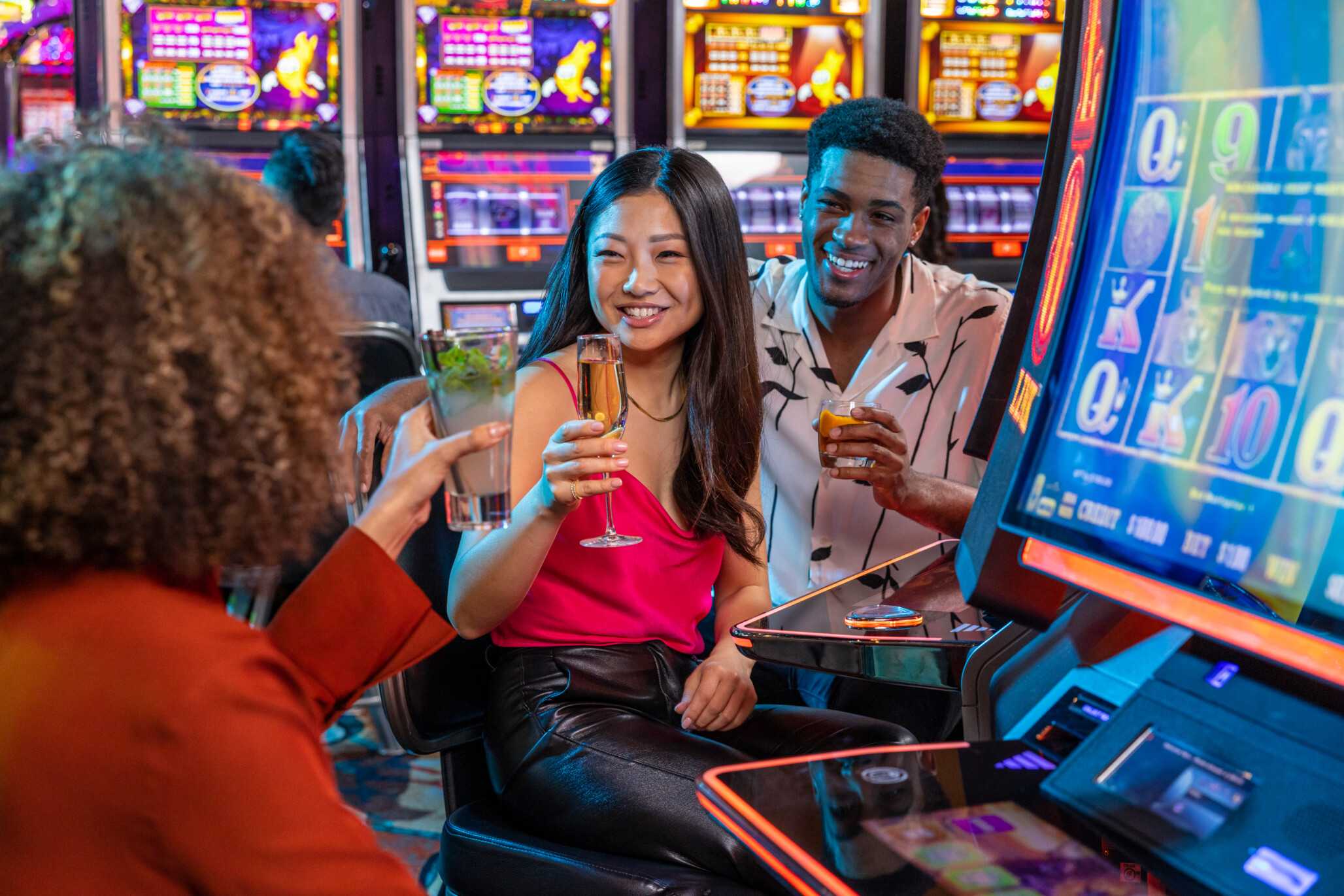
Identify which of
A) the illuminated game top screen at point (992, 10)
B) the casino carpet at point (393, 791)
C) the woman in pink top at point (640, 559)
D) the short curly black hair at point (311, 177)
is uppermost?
the illuminated game top screen at point (992, 10)

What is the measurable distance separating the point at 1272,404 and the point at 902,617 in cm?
60

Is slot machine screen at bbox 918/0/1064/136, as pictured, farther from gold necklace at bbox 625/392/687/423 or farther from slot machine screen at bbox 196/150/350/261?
gold necklace at bbox 625/392/687/423

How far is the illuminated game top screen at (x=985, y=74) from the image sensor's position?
15.8 ft

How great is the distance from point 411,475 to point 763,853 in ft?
1.46

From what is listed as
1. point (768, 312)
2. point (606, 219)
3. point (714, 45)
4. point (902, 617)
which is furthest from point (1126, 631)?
point (714, 45)

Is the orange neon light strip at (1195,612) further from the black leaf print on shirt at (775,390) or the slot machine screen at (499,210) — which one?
Result: the slot machine screen at (499,210)

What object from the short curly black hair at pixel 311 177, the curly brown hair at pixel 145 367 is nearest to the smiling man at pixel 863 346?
the curly brown hair at pixel 145 367

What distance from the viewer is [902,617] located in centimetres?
146

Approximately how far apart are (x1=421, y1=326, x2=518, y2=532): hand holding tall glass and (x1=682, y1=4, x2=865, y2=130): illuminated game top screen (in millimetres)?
3589

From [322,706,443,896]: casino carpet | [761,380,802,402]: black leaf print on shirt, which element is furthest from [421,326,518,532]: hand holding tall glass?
[322,706,443,896]: casino carpet

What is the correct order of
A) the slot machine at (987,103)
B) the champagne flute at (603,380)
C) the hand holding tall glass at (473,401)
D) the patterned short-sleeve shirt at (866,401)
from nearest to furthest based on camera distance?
the hand holding tall glass at (473,401) < the champagne flute at (603,380) < the patterned short-sleeve shirt at (866,401) < the slot machine at (987,103)

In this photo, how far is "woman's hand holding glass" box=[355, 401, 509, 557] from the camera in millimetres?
1085

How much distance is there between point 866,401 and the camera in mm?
2475

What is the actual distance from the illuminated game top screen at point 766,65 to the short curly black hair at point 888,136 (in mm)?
2116
